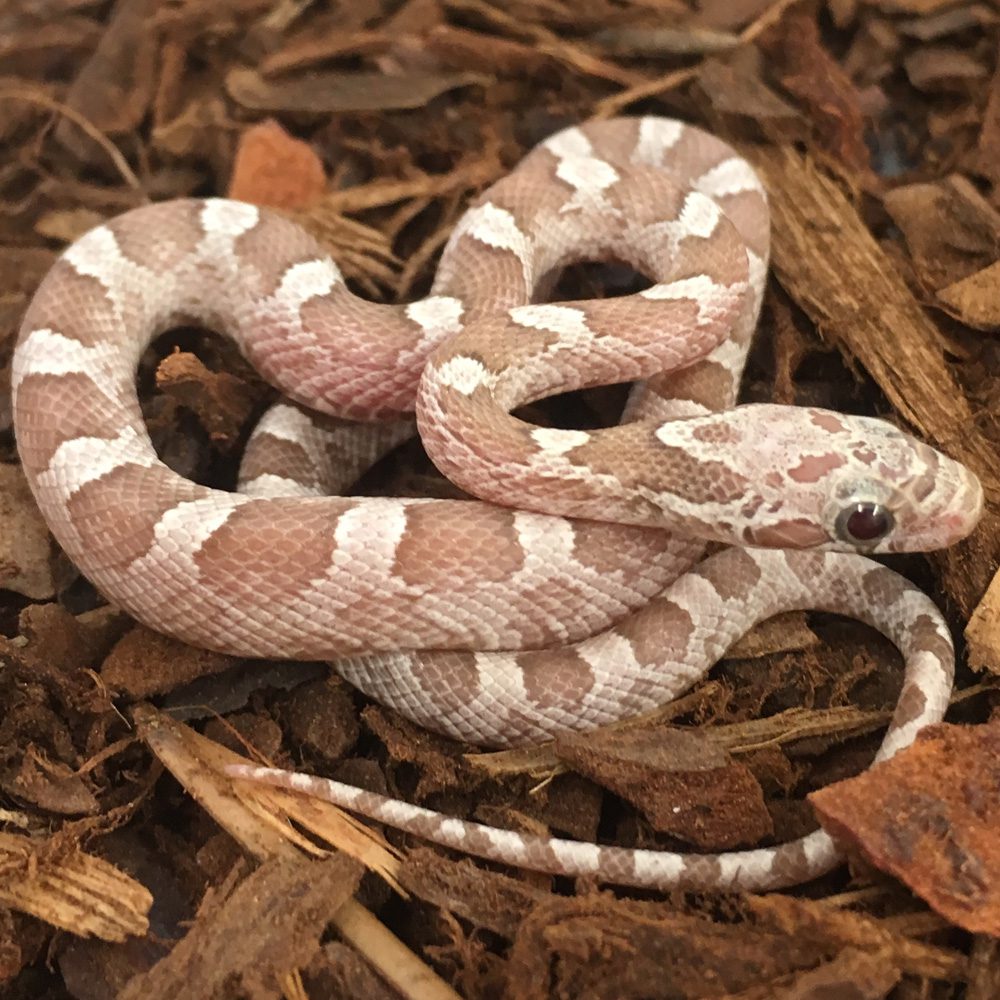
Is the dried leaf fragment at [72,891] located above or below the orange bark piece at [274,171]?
below

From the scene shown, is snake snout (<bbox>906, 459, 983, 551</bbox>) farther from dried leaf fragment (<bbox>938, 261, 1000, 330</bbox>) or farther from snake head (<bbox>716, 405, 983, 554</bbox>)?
dried leaf fragment (<bbox>938, 261, 1000, 330</bbox>)

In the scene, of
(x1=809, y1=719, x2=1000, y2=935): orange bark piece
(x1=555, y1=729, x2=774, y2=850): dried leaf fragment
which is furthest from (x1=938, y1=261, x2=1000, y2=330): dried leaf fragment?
(x1=555, y1=729, x2=774, y2=850): dried leaf fragment

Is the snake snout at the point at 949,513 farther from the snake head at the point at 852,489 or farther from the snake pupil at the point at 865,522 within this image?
the snake pupil at the point at 865,522

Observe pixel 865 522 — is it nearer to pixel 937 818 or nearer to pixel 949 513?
pixel 949 513

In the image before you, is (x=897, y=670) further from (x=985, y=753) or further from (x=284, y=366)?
(x=284, y=366)

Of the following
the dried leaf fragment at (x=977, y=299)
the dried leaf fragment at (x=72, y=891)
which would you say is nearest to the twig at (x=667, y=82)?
the dried leaf fragment at (x=977, y=299)

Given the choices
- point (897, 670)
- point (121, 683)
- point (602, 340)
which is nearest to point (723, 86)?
point (602, 340)

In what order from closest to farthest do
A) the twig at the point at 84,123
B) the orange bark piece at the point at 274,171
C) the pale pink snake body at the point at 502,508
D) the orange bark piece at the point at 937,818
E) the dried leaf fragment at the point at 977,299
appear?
the orange bark piece at the point at 937,818 < the pale pink snake body at the point at 502,508 < the dried leaf fragment at the point at 977,299 < the orange bark piece at the point at 274,171 < the twig at the point at 84,123
